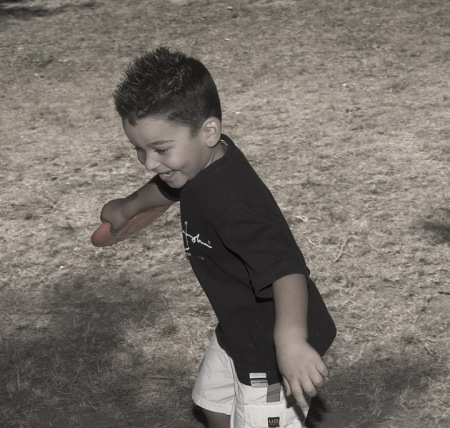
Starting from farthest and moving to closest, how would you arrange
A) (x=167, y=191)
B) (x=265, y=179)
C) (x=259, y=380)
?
(x=265, y=179) → (x=167, y=191) → (x=259, y=380)

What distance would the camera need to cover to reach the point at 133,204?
10.3 feet

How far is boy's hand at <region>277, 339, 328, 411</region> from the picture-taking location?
2.29 meters

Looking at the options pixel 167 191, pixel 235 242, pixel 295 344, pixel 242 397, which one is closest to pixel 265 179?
pixel 167 191

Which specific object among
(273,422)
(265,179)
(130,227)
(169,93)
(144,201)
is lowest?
(265,179)

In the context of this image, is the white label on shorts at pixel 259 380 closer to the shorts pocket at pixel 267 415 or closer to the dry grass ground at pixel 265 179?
the shorts pocket at pixel 267 415

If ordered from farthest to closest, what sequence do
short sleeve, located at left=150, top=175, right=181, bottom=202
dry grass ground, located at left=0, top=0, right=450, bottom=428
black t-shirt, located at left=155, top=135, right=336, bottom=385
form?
dry grass ground, located at left=0, top=0, right=450, bottom=428 → short sleeve, located at left=150, top=175, right=181, bottom=202 → black t-shirt, located at left=155, top=135, right=336, bottom=385

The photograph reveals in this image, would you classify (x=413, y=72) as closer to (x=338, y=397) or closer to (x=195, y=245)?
(x=338, y=397)

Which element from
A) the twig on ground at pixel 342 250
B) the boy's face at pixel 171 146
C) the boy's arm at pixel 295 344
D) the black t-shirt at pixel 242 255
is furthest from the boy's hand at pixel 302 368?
the twig on ground at pixel 342 250

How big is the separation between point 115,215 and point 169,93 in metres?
0.73

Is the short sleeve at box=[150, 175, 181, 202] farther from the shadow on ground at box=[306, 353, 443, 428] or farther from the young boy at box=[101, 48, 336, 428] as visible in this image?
the shadow on ground at box=[306, 353, 443, 428]

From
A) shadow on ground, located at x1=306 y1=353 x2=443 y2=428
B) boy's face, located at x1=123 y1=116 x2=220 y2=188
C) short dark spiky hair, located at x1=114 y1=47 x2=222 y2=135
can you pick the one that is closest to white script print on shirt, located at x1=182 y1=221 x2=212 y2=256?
boy's face, located at x1=123 y1=116 x2=220 y2=188

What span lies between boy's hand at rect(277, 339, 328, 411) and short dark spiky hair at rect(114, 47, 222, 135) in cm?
66

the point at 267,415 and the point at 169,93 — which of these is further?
the point at 267,415

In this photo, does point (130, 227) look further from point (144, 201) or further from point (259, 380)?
point (259, 380)
